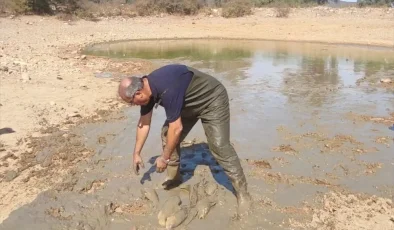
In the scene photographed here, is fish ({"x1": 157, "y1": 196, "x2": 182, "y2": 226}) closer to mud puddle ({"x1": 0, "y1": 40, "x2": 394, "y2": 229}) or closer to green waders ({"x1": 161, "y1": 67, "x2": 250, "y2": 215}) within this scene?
mud puddle ({"x1": 0, "y1": 40, "x2": 394, "y2": 229})

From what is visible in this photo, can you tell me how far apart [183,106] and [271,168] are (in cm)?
190

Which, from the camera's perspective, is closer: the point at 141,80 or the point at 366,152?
the point at 141,80

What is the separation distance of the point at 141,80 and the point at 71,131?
136 inches

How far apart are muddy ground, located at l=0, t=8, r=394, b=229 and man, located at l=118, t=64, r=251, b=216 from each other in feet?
1.87

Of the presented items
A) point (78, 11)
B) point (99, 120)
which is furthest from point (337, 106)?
point (78, 11)

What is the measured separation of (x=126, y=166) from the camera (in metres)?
5.55

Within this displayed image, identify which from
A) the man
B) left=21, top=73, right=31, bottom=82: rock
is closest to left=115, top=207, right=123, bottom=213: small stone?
the man

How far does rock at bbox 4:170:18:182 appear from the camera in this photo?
16.5 ft

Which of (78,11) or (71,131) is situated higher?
(78,11)

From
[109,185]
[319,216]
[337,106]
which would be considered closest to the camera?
[319,216]

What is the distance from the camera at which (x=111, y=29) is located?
2552cm

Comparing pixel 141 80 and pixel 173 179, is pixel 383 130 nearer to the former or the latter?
pixel 173 179

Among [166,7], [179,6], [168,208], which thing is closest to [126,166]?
[168,208]

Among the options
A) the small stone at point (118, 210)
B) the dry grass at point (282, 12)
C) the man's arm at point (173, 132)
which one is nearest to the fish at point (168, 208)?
the small stone at point (118, 210)
